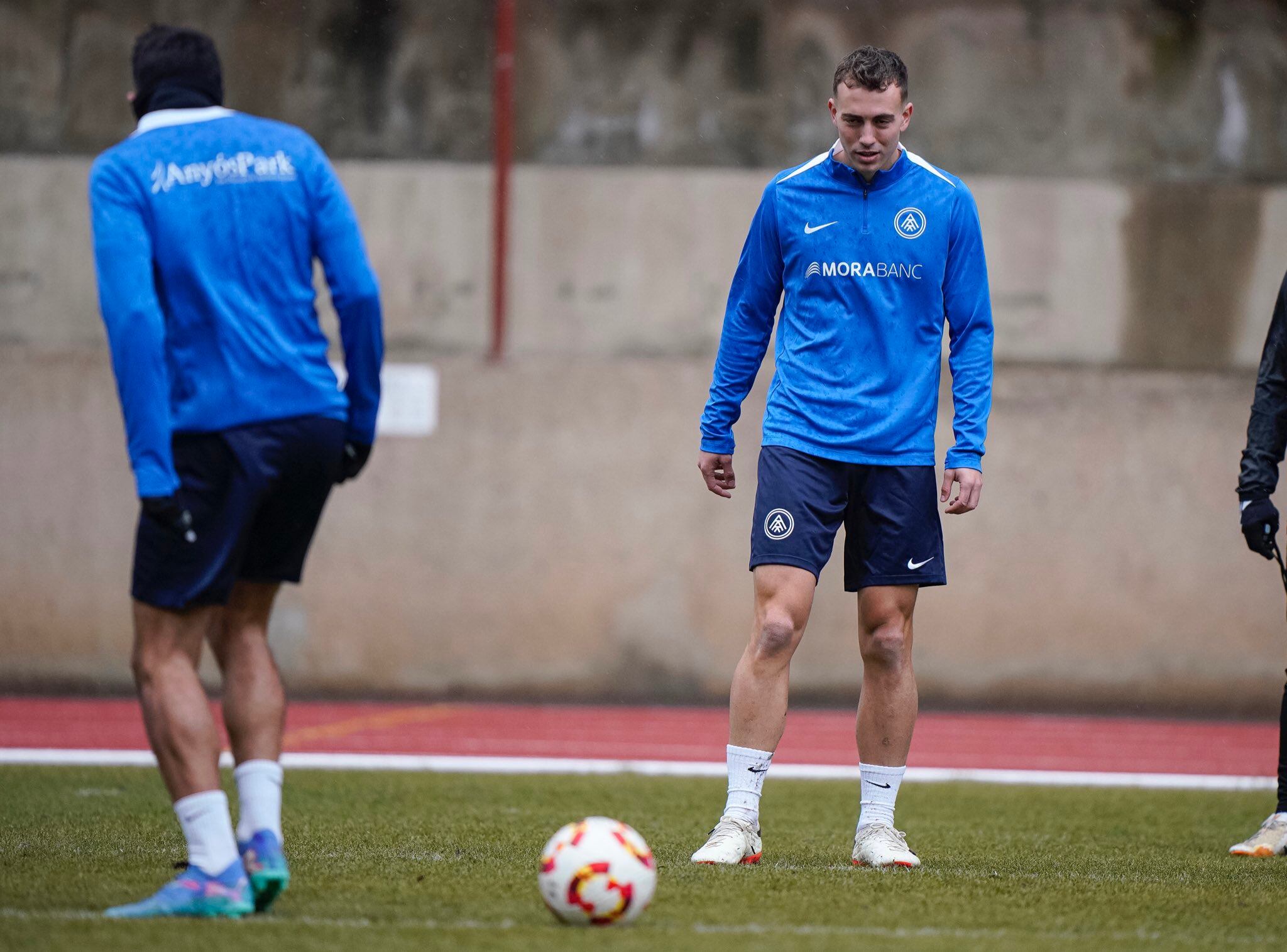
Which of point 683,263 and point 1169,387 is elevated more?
point 683,263

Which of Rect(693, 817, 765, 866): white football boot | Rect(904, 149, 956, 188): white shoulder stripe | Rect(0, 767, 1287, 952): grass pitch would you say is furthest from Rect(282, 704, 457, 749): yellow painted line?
Rect(904, 149, 956, 188): white shoulder stripe

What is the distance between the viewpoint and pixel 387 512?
11109 mm

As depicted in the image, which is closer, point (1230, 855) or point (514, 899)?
point (514, 899)

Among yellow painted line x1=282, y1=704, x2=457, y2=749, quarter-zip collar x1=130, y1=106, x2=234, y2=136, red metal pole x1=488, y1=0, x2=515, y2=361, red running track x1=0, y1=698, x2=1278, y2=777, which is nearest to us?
quarter-zip collar x1=130, y1=106, x2=234, y2=136

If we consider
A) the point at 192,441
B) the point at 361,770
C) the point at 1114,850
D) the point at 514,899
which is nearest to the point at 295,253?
the point at 192,441

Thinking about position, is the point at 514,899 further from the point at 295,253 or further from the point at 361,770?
the point at 361,770

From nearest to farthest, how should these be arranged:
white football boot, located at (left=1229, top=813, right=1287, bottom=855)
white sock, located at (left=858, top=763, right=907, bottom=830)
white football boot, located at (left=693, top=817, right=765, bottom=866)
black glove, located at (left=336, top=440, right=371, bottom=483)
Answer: black glove, located at (left=336, top=440, right=371, bottom=483) < white football boot, located at (left=693, top=817, right=765, bottom=866) < white sock, located at (left=858, top=763, right=907, bottom=830) < white football boot, located at (left=1229, top=813, right=1287, bottom=855)

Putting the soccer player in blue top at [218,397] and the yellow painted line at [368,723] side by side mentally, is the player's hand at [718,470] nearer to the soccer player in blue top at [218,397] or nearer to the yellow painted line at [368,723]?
the soccer player in blue top at [218,397]

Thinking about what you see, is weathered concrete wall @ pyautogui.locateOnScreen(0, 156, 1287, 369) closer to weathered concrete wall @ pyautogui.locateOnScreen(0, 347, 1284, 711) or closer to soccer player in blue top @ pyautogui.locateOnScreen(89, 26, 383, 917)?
weathered concrete wall @ pyautogui.locateOnScreen(0, 347, 1284, 711)

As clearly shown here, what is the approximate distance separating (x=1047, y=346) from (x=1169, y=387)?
83 centimetres

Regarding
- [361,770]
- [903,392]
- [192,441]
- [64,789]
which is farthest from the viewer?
[361,770]

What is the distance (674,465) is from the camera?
1115 centimetres

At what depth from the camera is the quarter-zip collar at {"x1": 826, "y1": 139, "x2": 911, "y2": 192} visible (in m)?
4.67

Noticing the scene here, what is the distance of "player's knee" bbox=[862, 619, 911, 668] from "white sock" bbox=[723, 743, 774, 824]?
16.3 inches
